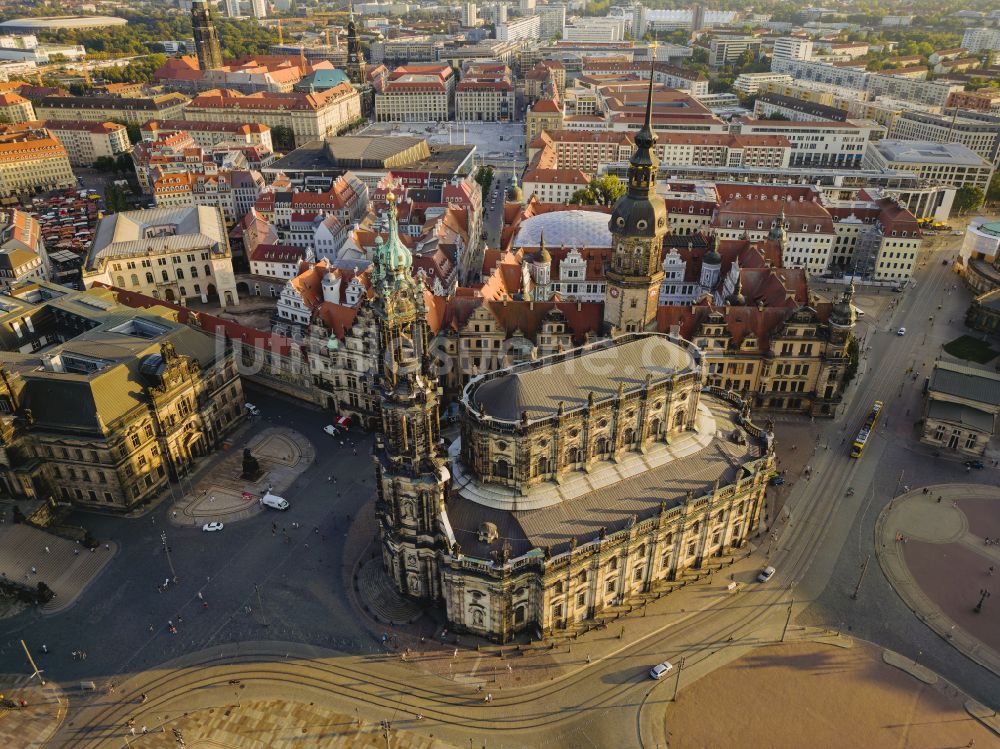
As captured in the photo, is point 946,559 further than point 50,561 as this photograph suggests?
Yes

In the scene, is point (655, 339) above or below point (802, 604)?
above

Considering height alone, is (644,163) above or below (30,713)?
above

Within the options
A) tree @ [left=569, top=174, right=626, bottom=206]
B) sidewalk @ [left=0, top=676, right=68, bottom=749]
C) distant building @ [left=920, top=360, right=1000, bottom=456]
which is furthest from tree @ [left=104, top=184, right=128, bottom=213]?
distant building @ [left=920, top=360, right=1000, bottom=456]

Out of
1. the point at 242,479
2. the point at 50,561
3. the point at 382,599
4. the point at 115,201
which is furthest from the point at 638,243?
the point at 115,201

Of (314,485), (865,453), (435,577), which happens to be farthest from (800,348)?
(314,485)

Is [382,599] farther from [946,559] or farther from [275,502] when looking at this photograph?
[946,559]

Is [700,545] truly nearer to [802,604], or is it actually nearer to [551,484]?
[802,604]
